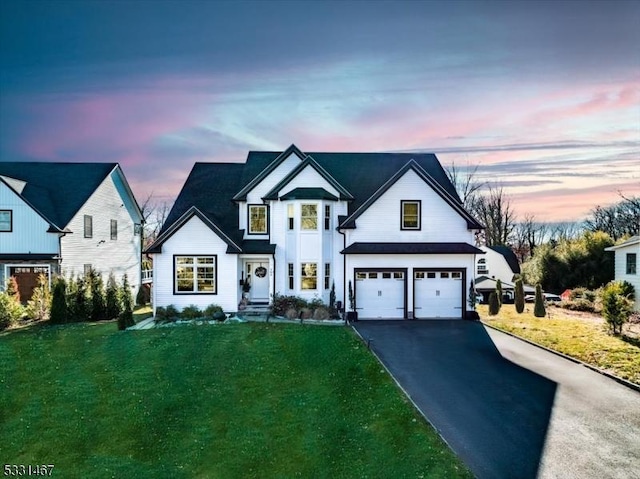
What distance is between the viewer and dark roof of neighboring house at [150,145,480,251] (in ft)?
76.8

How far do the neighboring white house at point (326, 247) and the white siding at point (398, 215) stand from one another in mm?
51

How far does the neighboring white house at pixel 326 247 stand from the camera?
21062mm

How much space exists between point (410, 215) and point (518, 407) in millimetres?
12212

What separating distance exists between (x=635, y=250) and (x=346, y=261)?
19.3 m

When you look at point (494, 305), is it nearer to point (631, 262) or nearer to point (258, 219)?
point (631, 262)

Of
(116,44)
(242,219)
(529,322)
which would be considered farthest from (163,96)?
(529,322)

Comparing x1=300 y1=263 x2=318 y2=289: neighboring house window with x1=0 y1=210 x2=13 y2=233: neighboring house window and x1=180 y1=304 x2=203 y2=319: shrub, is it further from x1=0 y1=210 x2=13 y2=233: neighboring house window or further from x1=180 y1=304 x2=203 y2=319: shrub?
x1=0 y1=210 x2=13 y2=233: neighboring house window

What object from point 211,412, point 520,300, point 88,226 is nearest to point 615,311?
point 520,300

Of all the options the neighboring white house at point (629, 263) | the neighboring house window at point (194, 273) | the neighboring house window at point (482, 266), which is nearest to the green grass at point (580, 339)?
the neighboring white house at point (629, 263)

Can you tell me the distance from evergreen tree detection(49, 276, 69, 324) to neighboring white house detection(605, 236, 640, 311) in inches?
1265

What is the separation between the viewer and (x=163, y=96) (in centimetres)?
2092

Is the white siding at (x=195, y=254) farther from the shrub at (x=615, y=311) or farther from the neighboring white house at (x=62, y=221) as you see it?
the shrub at (x=615, y=311)

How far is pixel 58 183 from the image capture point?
88.4 ft

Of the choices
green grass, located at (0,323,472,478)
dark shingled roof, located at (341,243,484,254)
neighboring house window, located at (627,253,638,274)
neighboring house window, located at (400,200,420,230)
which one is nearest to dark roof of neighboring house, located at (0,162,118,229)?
green grass, located at (0,323,472,478)
